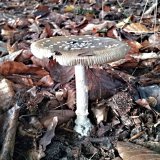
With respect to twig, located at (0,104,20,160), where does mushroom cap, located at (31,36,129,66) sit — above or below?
above

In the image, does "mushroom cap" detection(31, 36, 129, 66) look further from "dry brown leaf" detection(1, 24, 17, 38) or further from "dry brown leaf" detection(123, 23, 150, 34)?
"dry brown leaf" detection(1, 24, 17, 38)

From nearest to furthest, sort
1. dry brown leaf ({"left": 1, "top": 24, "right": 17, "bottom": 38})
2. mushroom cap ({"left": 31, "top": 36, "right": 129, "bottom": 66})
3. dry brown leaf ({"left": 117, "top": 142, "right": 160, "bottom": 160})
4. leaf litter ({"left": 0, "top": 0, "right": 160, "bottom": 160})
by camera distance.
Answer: mushroom cap ({"left": 31, "top": 36, "right": 129, "bottom": 66}) < dry brown leaf ({"left": 117, "top": 142, "right": 160, "bottom": 160}) < leaf litter ({"left": 0, "top": 0, "right": 160, "bottom": 160}) < dry brown leaf ({"left": 1, "top": 24, "right": 17, "bottom": 38})

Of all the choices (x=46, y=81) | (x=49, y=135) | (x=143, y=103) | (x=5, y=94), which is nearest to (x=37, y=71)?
(x=46, y=81)

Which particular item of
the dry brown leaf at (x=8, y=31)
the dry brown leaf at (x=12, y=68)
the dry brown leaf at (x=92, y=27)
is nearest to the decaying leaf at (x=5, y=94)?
the dry brown leaf at (x=12, y=68)

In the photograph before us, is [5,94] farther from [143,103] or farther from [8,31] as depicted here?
[8,31]

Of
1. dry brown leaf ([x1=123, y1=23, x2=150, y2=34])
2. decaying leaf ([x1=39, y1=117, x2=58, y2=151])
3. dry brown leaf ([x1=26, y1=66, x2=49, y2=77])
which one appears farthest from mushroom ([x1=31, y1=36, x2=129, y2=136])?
dry brown leaf ([x1=123, y1=23, x2=150, y2=34])

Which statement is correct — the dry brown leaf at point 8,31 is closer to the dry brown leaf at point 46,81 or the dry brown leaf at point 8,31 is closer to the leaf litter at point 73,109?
the leaf litter at point 73,109
